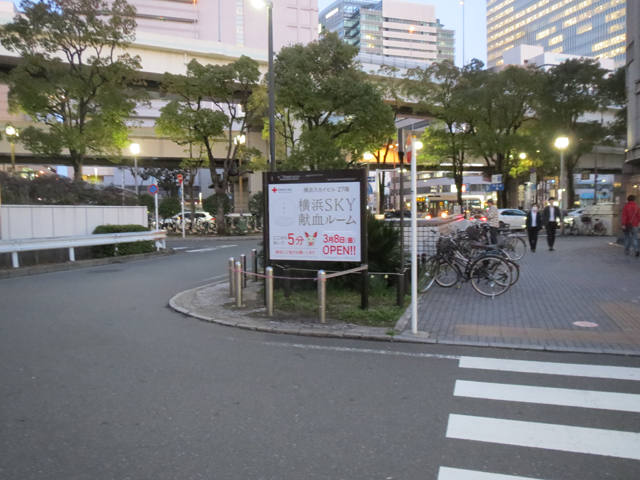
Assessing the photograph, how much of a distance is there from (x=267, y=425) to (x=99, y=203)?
A: 17516mm

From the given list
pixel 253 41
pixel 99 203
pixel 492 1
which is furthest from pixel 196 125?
pixel 492 1

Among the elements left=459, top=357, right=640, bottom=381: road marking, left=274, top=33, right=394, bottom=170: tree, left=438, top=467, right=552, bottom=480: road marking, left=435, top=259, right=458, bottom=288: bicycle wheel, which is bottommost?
left=459, top=357, right=640, bottom=381: road marking

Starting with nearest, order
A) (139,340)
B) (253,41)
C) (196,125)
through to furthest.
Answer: (139,340), (196,125), (253,41)

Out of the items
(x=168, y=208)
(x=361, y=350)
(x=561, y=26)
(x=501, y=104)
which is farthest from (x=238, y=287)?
(x=561, y=26)

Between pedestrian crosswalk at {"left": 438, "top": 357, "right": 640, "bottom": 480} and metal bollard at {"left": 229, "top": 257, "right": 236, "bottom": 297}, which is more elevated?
metal bollard at {"left": 229, "top": 257, "right": 236, "bottom": 297}

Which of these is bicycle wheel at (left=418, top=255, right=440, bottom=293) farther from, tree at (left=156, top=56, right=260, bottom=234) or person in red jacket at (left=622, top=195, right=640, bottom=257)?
tree at (left=156, top=56, right=260, bottom=234)

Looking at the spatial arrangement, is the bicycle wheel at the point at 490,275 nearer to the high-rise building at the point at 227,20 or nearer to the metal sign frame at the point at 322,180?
the metal sign frame at the point at 322,180

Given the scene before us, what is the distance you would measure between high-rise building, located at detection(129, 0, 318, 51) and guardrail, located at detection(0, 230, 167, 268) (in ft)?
197

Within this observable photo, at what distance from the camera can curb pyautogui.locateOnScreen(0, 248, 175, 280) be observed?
1397 cm

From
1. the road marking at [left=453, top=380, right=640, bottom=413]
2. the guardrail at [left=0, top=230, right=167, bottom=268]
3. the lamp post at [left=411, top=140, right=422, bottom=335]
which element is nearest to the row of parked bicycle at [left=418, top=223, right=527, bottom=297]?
the lamp post at [left=411, top=140, right=422, bottom=335]

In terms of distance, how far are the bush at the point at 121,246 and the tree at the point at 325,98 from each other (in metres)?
8.07

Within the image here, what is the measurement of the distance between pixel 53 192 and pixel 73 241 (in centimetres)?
281

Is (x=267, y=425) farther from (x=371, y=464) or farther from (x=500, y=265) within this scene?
(x=500, y=265)

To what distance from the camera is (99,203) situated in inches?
770
